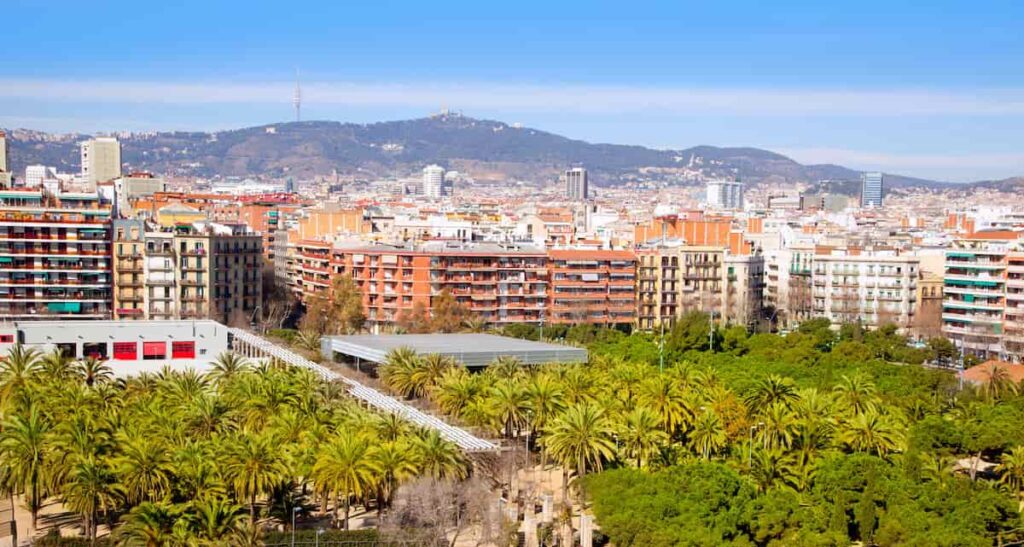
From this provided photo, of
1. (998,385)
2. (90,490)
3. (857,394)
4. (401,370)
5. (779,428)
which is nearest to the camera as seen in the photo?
(90,490)

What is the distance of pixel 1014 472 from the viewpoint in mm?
36094

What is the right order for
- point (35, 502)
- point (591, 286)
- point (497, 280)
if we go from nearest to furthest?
point (35, 502), point (497, 280), point (591, 286)

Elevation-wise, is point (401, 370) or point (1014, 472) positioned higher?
point (401, 370)

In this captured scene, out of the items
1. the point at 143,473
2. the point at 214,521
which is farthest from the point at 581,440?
the point at 143,473

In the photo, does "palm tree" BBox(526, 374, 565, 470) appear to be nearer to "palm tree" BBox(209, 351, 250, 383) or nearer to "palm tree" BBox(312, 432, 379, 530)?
"palm tree" BBox(312, 432, 379, 530)

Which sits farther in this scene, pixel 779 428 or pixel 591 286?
pixel 591 286

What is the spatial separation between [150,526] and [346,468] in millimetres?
5747

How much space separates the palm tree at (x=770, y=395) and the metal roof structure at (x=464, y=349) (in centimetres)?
1254

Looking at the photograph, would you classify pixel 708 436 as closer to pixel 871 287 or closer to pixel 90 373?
pixel 90 373

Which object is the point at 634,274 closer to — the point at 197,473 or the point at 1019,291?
the point at 1019,291

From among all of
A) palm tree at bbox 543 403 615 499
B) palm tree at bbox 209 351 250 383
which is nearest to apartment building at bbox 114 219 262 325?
palm tree at bbox 209 351 250 383

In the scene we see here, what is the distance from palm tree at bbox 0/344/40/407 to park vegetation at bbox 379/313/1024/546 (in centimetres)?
1284

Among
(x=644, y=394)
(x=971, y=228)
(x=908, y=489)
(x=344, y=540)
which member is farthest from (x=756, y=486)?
(x=971, y=228)

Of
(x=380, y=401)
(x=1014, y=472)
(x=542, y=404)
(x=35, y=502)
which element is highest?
(x=542, y=404)
